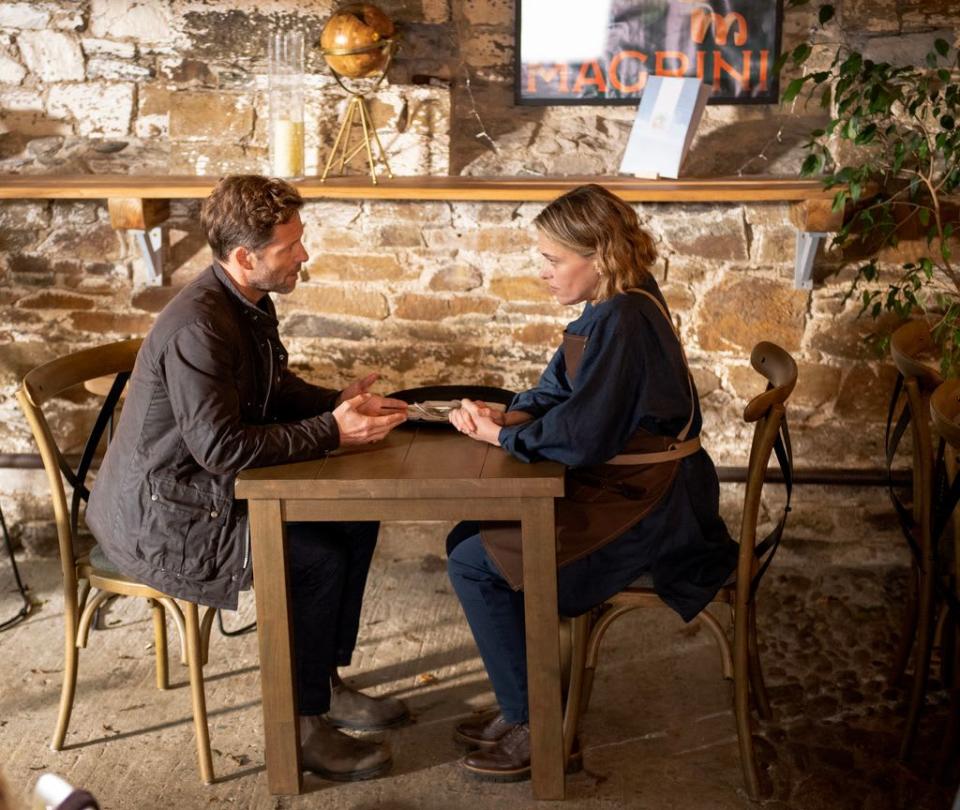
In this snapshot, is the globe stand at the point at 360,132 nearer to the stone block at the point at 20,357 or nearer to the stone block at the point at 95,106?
the stone block at the point at 95,106

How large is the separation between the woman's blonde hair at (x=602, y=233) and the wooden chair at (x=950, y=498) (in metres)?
0.68

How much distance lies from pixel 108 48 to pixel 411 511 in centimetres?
215

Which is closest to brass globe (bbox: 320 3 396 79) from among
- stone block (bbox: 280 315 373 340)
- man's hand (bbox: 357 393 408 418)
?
stone block (bbox: 280 315 373 340)

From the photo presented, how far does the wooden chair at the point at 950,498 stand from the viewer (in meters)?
2.47

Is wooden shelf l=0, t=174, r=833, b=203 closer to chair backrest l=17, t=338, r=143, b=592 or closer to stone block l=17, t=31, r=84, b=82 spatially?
stone block l=17, t=31, r=84, b=82

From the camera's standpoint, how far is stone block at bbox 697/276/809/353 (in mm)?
3805

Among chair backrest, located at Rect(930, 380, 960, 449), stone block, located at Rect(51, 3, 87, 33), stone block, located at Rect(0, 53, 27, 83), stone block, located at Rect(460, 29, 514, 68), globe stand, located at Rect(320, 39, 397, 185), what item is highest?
stone block, located at Rect(51, 3, 87, 33)

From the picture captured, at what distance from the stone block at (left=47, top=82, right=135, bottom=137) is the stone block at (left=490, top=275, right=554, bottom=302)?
130 cm

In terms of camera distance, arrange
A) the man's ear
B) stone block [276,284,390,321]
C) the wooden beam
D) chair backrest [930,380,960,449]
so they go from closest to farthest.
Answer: chair backrest [930,380,960,449] → the man's ear → the wooden beam → stone block [276,284,390,321]

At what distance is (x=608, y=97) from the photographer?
3.86 meters

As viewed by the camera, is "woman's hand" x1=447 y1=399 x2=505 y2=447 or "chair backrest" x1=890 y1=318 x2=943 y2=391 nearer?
"woman's hand" x1=447 y1=399 x2=505 y2=447

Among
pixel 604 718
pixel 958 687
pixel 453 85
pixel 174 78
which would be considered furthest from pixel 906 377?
pixel 174 78

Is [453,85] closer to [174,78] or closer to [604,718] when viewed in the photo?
[174,78]

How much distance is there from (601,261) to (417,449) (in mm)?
575
